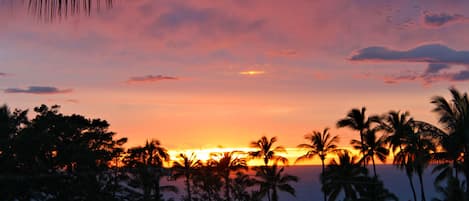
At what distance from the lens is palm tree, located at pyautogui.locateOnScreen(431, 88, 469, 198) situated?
22797 millimetres

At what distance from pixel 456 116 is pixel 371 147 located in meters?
25.8

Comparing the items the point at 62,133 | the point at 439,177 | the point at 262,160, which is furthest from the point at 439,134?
the point at 262,160

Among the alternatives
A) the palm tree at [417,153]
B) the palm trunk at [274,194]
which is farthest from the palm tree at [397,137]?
the palm trunk at [274,194]

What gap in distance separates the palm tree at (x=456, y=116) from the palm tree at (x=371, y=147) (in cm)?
2411

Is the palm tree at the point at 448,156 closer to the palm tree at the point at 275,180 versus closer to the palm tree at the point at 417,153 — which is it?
the palm tree at the point at 417,153

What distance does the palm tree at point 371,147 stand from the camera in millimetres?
47750

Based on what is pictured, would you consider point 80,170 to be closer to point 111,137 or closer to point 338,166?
point 111,137

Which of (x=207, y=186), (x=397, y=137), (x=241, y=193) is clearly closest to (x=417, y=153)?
(x=397, y=137)

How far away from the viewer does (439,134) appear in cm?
2362

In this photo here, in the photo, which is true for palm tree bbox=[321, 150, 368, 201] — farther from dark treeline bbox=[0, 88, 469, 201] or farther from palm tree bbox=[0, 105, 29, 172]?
palm tree bbox=[0, 105, 29, 172]

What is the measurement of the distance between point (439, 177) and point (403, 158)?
10328 mm

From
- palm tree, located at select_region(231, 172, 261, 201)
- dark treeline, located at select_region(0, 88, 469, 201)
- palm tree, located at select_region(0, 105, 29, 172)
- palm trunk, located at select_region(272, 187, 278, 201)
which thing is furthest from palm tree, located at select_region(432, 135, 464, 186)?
palm tree, located at select_region(0, 105, 29, 172)

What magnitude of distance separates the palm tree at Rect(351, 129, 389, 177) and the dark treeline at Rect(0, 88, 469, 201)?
91 mm

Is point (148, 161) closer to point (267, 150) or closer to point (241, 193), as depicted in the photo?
point (267, 150)
